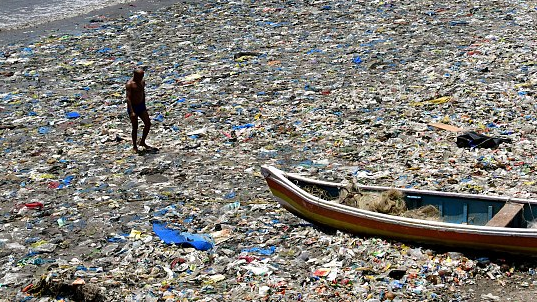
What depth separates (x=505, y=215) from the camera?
23.0ft

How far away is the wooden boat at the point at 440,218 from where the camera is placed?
666 cm

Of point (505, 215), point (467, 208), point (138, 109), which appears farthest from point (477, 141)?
point (138, 109)

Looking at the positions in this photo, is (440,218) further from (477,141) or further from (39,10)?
(39,10)

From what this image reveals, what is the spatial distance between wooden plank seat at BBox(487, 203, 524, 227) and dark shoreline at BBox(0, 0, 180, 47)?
1403 centimetres

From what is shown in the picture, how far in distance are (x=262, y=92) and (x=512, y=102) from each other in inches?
157

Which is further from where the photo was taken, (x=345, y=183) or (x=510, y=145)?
(x=510, y=145)

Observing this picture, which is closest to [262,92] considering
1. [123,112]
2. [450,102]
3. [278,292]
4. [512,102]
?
[123,112]

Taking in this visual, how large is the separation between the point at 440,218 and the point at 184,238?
8.17 feet

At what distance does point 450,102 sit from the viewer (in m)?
11.4

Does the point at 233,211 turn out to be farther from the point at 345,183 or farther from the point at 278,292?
the point at 278,292

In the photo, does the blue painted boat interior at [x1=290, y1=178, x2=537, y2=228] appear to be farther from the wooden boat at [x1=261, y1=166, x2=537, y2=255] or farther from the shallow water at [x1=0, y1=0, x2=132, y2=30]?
the shallow water at [x1=0, y1=0, x2=132, y2=30]

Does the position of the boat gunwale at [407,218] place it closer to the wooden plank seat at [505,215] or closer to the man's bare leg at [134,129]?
the wooden plank seat at [505,215]

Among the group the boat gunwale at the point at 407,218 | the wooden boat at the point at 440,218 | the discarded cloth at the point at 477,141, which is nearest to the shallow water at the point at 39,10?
the discarded cloth at the point at 477,141

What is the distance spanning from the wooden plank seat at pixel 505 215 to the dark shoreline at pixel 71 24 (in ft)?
46.0
